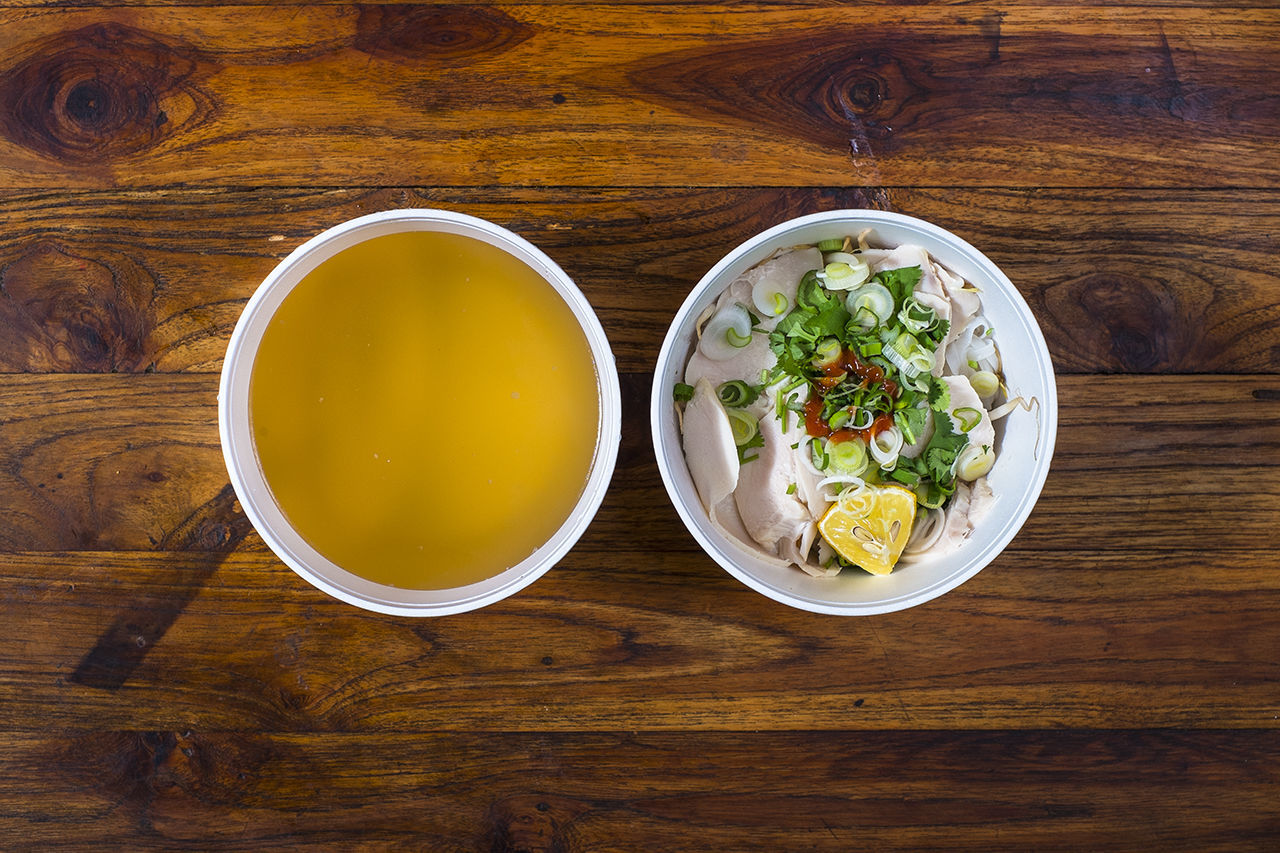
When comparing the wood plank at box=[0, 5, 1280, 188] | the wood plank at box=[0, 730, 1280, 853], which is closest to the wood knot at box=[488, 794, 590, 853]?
the wood plank at box=[0, 730, 1280, 853]

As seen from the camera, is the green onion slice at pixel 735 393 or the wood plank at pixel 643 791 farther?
the wood plank at pixel 643 791

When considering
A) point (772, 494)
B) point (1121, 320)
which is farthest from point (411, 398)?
point (1121, 320)

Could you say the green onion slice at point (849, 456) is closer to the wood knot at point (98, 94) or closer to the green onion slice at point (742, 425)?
the green onion slice at point (742, 425)

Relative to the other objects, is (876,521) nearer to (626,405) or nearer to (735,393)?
(735,393)

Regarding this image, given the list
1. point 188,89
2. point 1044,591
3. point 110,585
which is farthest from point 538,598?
point 188,89

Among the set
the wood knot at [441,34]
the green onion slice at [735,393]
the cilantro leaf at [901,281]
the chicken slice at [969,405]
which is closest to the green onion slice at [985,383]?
the chicken slice at [969,405]

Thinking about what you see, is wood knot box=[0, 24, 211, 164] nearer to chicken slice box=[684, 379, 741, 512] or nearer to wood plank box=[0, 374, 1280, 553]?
wood plank box=[0, 374, 1280, 553]
